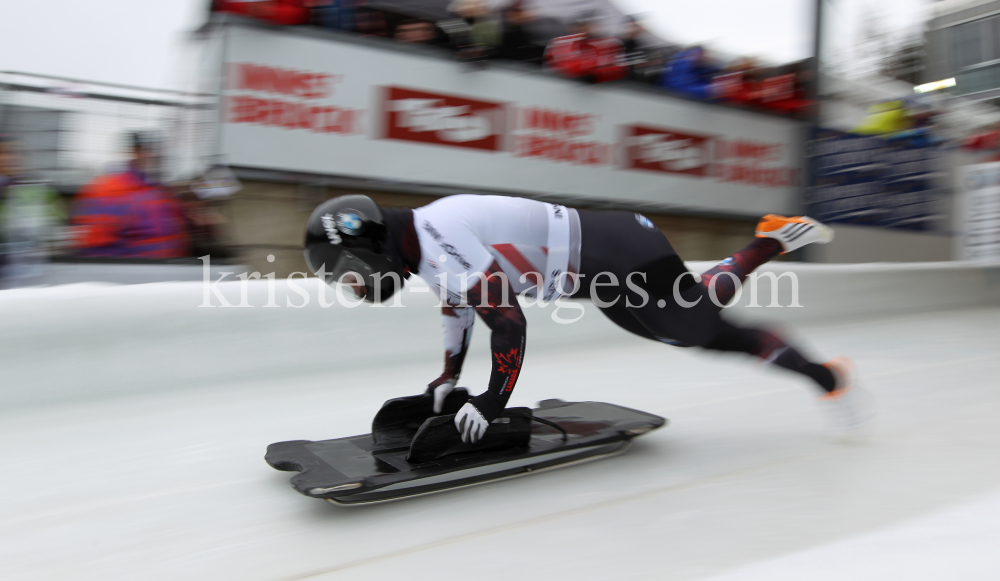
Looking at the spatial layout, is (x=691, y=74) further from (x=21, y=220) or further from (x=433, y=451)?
(x=433, y=451)

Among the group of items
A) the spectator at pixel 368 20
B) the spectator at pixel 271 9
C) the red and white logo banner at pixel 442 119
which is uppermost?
the spectator at pixel 368 20

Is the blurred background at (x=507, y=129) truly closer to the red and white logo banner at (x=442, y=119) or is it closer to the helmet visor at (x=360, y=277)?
the red and white logo banner at (x=442, y=119)

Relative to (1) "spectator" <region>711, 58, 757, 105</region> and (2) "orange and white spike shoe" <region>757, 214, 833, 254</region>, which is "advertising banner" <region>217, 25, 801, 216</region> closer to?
(1) "spectator" <region>711, 58, 757, 105</region>

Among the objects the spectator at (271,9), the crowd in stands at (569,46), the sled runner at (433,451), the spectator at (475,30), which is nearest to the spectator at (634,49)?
the crowd in stands at (569,46)

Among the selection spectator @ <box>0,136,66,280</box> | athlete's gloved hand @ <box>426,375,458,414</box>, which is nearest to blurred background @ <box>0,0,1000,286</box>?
spectator @ <box>0,136,66,280</box>

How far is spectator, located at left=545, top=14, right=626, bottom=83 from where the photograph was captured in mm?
6059

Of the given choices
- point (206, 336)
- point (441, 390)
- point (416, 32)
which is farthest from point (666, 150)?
point (441, 390)

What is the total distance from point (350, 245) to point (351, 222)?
0.05m

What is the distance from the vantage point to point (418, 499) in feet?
5.32

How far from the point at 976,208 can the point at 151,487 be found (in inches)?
271

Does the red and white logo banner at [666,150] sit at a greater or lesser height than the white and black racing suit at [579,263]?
greater

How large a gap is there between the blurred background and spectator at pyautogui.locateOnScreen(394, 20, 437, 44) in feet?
0.06

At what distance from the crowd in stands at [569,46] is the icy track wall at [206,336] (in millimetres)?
2486

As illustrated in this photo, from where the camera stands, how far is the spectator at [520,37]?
5699mm
